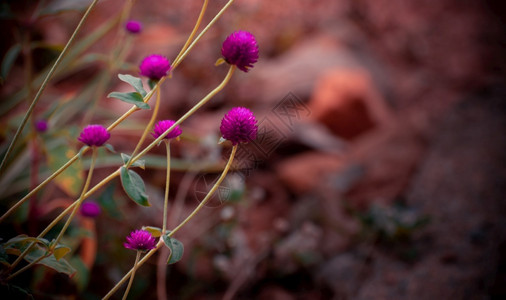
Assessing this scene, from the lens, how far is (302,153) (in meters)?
1.85

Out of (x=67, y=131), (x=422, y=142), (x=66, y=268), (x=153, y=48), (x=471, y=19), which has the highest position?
(x=153, y=48)

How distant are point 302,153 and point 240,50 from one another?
4.48ft

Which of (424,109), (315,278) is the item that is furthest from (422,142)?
(315,278)

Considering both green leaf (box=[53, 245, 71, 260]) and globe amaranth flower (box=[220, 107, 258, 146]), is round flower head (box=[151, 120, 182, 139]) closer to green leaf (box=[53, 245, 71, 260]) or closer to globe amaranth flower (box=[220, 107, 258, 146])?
globe amaranth flower (box=[220, 107, 258, 146])

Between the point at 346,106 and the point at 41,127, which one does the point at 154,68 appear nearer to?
the point at 41,127

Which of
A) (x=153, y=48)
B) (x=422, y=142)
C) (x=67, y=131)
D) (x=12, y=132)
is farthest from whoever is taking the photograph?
(x=153, y=48)

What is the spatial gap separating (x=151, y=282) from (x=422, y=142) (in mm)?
1282

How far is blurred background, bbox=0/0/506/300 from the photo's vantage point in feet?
3.51

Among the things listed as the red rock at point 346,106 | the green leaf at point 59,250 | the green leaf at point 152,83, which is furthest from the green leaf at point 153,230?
the red rock at point 346,106

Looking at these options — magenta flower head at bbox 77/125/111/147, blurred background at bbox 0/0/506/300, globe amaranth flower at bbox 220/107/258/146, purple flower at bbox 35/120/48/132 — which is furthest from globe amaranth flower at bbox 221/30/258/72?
purple flower at bbox 35/120/48/132

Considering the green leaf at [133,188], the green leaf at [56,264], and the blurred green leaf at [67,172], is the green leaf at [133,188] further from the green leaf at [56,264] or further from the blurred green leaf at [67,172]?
the blurred green leaf at [67,172]

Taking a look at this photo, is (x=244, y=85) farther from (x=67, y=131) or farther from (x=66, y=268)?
(x=66, y=268)

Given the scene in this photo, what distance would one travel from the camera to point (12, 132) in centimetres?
121

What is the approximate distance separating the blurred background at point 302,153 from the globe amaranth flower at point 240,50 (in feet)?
1.10
